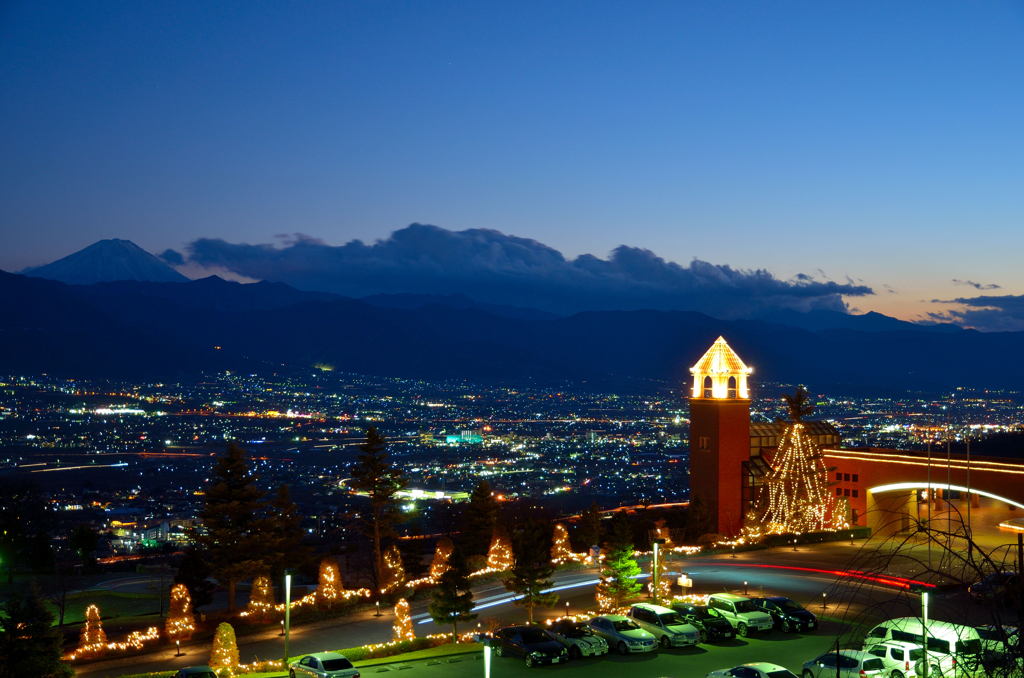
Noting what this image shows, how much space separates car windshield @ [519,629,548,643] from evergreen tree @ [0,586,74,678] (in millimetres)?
8439

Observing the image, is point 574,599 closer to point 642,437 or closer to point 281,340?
point 642,437

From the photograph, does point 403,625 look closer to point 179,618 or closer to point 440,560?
point 179,618

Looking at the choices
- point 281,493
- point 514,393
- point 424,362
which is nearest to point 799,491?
point 281,493

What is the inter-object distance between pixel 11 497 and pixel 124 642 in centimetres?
2945

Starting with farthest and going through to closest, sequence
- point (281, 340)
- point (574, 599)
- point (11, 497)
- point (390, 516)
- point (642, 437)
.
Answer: point (281, 340)
point (642, 437)
point (11, 497)
point (390, 516)
point (574, 599)

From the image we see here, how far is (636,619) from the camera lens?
21.2 m

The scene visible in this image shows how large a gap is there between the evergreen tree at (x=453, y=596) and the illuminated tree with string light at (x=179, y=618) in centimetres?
608

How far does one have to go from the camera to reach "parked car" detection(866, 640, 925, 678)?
52.0 feet

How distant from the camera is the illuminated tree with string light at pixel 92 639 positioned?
21.2 meters

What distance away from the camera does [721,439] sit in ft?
118

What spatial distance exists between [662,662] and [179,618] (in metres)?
11.5

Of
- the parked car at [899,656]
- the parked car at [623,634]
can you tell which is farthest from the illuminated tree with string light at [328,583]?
the parked car at [899,656]

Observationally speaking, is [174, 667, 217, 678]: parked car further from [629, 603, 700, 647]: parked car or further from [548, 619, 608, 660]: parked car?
[629, 603, 700, 647]: parked car

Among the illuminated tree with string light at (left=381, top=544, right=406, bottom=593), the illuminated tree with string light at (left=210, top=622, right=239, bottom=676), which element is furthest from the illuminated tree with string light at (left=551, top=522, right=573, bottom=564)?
the illuminated tree with string light at (left=210, top=622, right=239, bottom=676)
